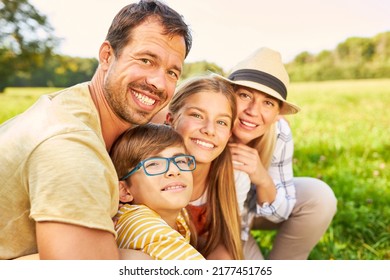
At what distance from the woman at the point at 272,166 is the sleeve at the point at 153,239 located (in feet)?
2.55

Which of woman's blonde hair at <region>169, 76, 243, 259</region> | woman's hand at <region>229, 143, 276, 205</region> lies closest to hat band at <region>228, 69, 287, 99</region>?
woman's blonde hair at <region>169, 76, 243, 259</region>

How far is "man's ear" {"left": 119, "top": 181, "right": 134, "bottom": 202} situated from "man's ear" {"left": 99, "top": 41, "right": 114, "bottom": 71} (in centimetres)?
52

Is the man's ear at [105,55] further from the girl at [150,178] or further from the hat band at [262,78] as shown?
the hat band at [262,78]

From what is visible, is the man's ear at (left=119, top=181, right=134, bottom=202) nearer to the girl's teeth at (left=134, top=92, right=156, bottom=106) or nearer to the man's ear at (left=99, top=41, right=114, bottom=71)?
the girl's teeth at (left=134, top=92, right=156, bottom=106)

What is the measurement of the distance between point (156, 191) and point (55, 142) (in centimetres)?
66

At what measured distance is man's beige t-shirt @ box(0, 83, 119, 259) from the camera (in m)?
1.54

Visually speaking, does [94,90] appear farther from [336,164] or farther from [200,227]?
[336,164]

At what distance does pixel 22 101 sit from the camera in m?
5.93

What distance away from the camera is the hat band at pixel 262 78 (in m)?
2.59

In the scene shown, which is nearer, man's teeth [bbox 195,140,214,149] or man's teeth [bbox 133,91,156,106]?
man's teeth [bbox 133,91,156,106]

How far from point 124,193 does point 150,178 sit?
0.16 meters

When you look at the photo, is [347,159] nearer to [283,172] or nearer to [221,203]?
[283,172]

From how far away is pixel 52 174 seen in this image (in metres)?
1.55
